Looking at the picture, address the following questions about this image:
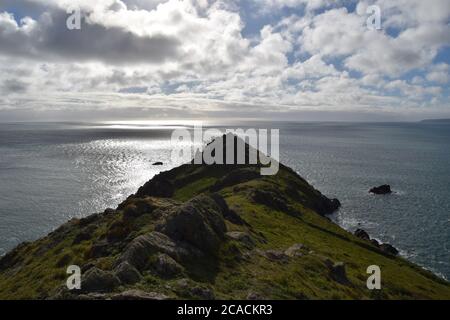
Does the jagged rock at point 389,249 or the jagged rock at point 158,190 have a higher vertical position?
the jagged rock at point 158,190

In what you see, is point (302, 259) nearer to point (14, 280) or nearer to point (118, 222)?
point (118, 222)

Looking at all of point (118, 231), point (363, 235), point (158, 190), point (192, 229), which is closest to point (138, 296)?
point (192, 229)

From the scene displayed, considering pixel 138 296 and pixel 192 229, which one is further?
pixel 192 229

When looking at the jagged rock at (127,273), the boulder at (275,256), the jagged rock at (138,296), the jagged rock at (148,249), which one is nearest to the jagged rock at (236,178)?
the boulder at (275,256)

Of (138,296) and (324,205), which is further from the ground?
(138,296)

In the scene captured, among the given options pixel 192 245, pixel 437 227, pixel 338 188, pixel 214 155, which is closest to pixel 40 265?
pixel 192 245

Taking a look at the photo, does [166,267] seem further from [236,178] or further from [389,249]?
[236,178]

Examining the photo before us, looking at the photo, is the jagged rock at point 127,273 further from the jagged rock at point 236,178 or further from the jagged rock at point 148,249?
the jagged rock at point 236,178
